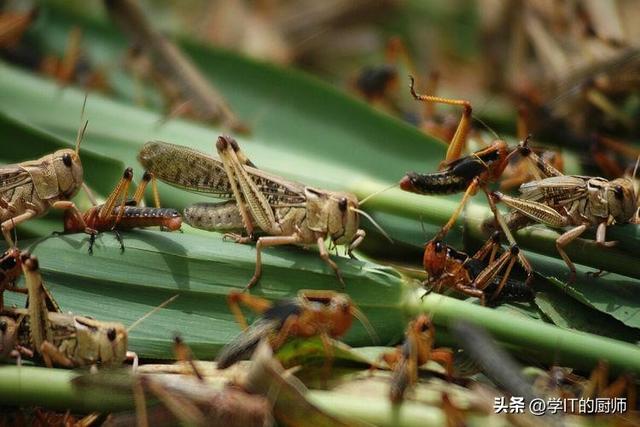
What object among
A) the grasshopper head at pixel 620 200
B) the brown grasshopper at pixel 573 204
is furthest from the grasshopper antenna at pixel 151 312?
the grasshopper head at pixel 620 200

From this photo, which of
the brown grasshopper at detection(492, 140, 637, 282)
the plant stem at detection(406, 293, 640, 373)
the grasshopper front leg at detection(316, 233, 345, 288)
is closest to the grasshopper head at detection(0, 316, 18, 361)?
the grasshopper front leg at detection(316, 233, 345, 288)

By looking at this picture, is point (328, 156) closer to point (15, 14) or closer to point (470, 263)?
point (470, 263)

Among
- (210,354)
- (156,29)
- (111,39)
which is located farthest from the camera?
(111,39)

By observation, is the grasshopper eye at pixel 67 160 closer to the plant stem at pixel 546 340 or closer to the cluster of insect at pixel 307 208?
the cluster of insect at pixel 307 208

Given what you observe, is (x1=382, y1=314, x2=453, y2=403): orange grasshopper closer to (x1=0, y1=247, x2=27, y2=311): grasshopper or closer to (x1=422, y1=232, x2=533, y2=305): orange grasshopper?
(x1=422, y1=232, x2=533, y2=305): orange grasshopper

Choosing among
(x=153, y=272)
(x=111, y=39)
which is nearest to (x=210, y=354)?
(x=153, y=272)

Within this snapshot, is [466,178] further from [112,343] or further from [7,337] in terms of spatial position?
[7,337]
